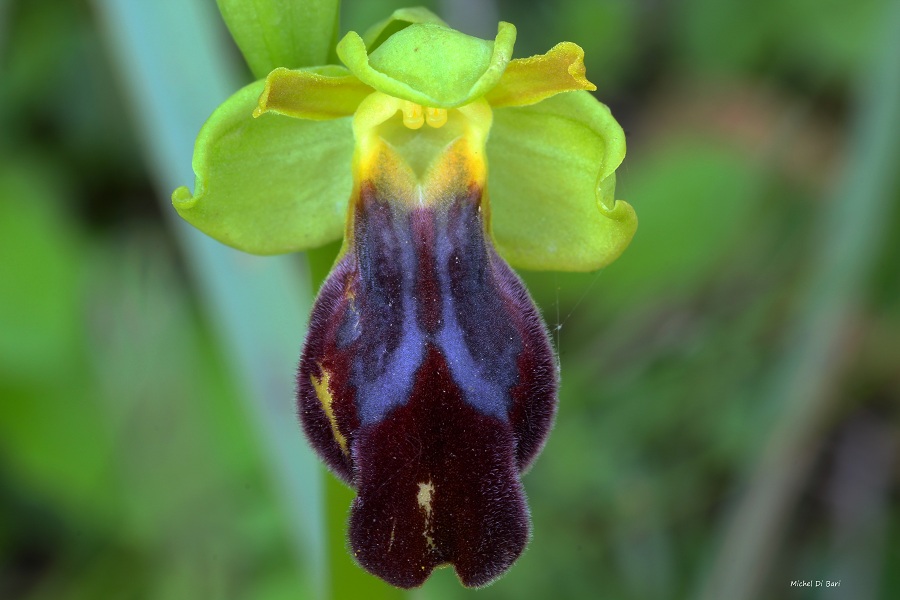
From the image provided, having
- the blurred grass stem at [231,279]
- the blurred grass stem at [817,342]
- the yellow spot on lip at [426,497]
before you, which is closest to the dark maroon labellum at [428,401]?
the yellow spot on lip at [426,497]

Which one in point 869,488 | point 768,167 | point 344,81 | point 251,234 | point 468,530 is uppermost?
point 344,81

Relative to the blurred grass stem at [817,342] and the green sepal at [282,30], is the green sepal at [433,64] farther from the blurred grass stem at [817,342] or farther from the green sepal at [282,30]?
the blurred grass stem at [817,342]

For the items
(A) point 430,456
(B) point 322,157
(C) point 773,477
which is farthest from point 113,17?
(C) point 773,477

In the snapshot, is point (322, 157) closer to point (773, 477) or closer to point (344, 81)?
point (344, 81)

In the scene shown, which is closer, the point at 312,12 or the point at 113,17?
the point at 312,12

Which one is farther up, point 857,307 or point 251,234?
point 251,234

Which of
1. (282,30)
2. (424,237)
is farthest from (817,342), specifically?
(282,30)

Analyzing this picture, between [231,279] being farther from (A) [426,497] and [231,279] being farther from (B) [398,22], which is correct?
(A) [426,497]
